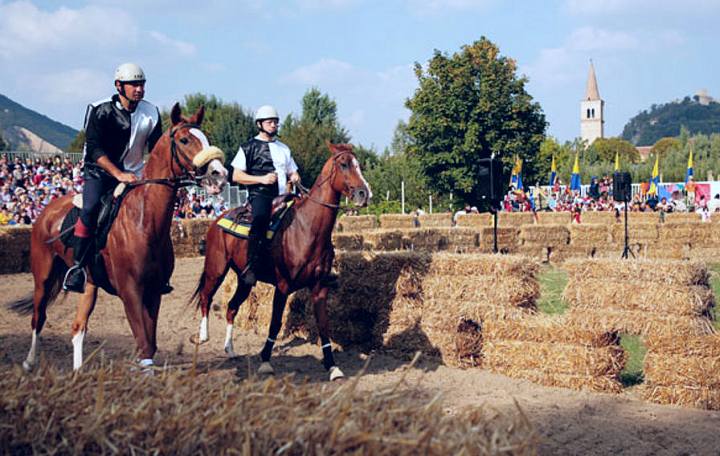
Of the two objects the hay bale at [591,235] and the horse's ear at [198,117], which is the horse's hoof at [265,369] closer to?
the horse's ear at [198,117]

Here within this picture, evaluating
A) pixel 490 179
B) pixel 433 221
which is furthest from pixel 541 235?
pixel 490 179

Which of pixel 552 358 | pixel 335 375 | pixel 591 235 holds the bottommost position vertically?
pixel 335 375

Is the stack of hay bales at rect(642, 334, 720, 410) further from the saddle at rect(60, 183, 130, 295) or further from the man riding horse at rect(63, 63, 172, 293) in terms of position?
the saddle at rect(60, 183, 130, 295)

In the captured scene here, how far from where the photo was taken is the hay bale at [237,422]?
2.50m

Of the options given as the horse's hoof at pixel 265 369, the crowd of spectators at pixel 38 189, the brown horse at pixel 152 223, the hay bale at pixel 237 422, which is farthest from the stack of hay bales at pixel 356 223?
the hay bale at pixel 237 422

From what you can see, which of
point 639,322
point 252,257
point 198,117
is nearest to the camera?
point 198,117

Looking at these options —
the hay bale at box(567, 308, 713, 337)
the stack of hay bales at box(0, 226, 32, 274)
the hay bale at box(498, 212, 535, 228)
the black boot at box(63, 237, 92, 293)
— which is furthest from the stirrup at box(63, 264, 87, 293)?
the hay bale at box(498, 212, 535, 228)

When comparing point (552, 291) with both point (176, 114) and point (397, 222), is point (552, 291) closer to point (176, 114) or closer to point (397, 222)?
point (176, 114)

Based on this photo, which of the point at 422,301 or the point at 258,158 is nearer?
the point at 258,158

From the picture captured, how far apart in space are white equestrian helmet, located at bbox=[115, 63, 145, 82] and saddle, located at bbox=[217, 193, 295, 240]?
8.72 ft

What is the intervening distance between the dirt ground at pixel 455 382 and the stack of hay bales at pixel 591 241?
17.7m

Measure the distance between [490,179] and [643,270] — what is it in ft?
20.9

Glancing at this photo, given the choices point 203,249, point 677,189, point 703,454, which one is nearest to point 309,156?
point 677,189

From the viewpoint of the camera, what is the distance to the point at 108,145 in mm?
7371
